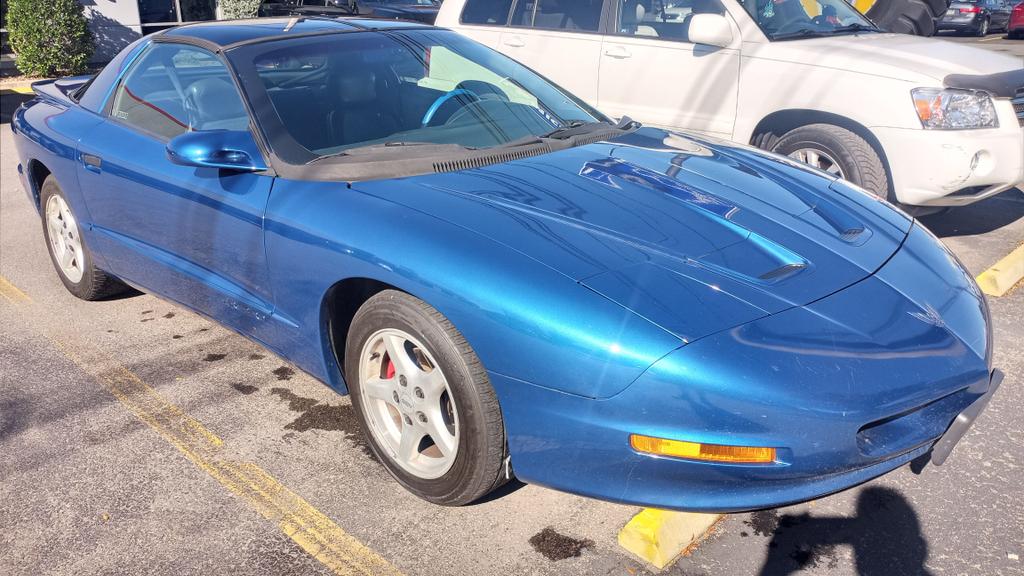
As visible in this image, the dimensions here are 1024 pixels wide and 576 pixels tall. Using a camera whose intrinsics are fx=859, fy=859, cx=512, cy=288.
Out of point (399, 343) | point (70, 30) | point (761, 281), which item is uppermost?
point (761, 281)

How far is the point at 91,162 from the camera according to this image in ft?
13.2

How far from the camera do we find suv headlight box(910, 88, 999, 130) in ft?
16.3

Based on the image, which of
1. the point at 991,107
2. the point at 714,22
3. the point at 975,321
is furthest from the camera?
the point at 714,22

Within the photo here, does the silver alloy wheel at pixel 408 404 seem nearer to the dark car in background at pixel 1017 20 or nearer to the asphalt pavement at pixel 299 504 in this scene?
the asphalt pavement at pixel 299 504

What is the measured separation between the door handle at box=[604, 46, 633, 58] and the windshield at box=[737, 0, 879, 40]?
2.75 feet

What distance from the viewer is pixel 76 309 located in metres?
4.67

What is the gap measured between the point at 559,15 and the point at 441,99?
3.24 metres

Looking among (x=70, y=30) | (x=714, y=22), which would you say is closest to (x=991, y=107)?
(x=714, y=22)

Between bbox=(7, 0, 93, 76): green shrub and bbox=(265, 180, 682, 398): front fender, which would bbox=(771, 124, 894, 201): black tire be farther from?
bbox=(7, 0, 93, 76): green shrub

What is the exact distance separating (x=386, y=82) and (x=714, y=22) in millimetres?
2776

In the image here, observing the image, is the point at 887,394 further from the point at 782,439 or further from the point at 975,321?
the point at 975,321

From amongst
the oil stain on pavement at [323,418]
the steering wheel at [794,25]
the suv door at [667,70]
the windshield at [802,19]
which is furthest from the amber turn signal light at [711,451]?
the steering wheel at [794,25]

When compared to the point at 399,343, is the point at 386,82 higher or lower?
higher

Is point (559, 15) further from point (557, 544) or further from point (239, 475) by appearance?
point (557, 544)
